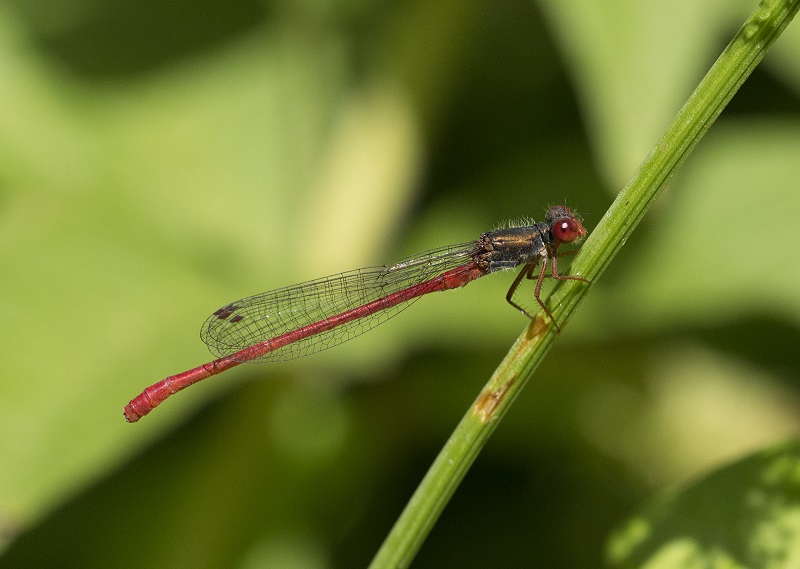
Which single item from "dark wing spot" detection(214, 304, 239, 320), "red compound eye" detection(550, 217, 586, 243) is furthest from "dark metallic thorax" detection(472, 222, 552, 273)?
"dark wing spot" detection(214, 304, 239, 320)

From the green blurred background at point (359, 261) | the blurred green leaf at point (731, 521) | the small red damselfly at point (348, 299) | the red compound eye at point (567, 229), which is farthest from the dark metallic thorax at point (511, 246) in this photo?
the blurred green leaf at point (731, 521)

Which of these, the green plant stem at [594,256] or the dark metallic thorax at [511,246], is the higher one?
the green plant stem at [594,256]

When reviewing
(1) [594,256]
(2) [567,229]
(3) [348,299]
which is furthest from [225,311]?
(1) [594,256]

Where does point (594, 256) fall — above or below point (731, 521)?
above

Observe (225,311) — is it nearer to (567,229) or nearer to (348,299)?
(348,299)

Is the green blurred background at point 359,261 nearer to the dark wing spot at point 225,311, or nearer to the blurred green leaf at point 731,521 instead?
the dark wing spot at point 225,311

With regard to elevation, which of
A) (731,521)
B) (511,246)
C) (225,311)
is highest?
(225,311)
